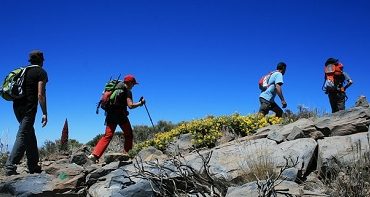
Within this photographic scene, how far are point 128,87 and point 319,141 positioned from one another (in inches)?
186

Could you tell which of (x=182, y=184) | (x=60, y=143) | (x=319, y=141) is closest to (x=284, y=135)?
(x=319, y=141)

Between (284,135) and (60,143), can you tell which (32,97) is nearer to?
(284,135)

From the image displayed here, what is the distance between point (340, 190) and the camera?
15.9ft

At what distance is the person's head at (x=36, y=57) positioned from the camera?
8258 mm

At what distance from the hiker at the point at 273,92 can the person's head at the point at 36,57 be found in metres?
5.64

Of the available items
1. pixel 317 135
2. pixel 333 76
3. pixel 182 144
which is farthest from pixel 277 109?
pixel 317 135

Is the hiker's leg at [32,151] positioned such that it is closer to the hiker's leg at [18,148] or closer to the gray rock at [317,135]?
the hiker's leg at [18,148]

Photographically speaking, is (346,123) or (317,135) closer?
(317,135)

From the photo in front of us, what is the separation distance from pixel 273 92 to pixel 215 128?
5.65 feet

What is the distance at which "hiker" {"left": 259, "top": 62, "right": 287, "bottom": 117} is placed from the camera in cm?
1130

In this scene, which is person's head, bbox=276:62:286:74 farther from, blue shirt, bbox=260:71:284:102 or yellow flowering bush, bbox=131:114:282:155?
yellow flowering bush, bbox=131:114:282:155

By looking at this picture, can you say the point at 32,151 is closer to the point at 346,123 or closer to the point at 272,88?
Answer: the point at 346,123

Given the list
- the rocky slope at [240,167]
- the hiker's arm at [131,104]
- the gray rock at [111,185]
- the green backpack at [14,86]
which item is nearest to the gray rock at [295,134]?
the rocky slope at [240,167]

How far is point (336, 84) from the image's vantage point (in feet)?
37.9
